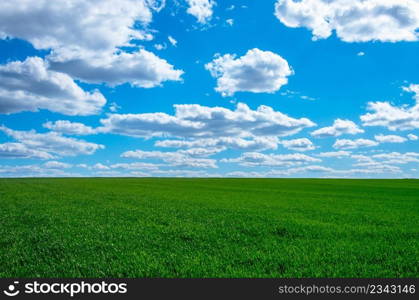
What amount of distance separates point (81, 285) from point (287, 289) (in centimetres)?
483

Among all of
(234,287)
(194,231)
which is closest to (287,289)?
(234,287)

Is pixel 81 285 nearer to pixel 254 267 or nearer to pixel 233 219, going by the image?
pixel 254 267

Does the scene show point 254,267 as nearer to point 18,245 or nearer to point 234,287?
point 234,287

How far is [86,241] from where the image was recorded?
12.3 m

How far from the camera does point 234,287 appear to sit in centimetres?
781

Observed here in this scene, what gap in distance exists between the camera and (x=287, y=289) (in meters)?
7.84

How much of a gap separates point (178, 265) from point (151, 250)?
2.01 m

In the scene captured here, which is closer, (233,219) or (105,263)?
(105,263)

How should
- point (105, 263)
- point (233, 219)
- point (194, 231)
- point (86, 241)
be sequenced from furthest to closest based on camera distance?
point (233, 219)
point (194, 231)
point (86, 241)
point (105, 263)

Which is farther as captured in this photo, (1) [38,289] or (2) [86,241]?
(2) [86,241]

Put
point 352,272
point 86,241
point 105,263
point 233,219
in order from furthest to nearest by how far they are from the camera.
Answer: point 233,219 < point 86,241 < point 105,263 < point 352,272

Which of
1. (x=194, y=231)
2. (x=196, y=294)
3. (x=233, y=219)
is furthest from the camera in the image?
(x=233, y=219)

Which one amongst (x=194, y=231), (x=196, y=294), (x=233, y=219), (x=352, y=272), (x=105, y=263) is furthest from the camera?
(x=233, y=219)

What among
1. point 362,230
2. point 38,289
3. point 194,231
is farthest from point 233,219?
point 38,289
